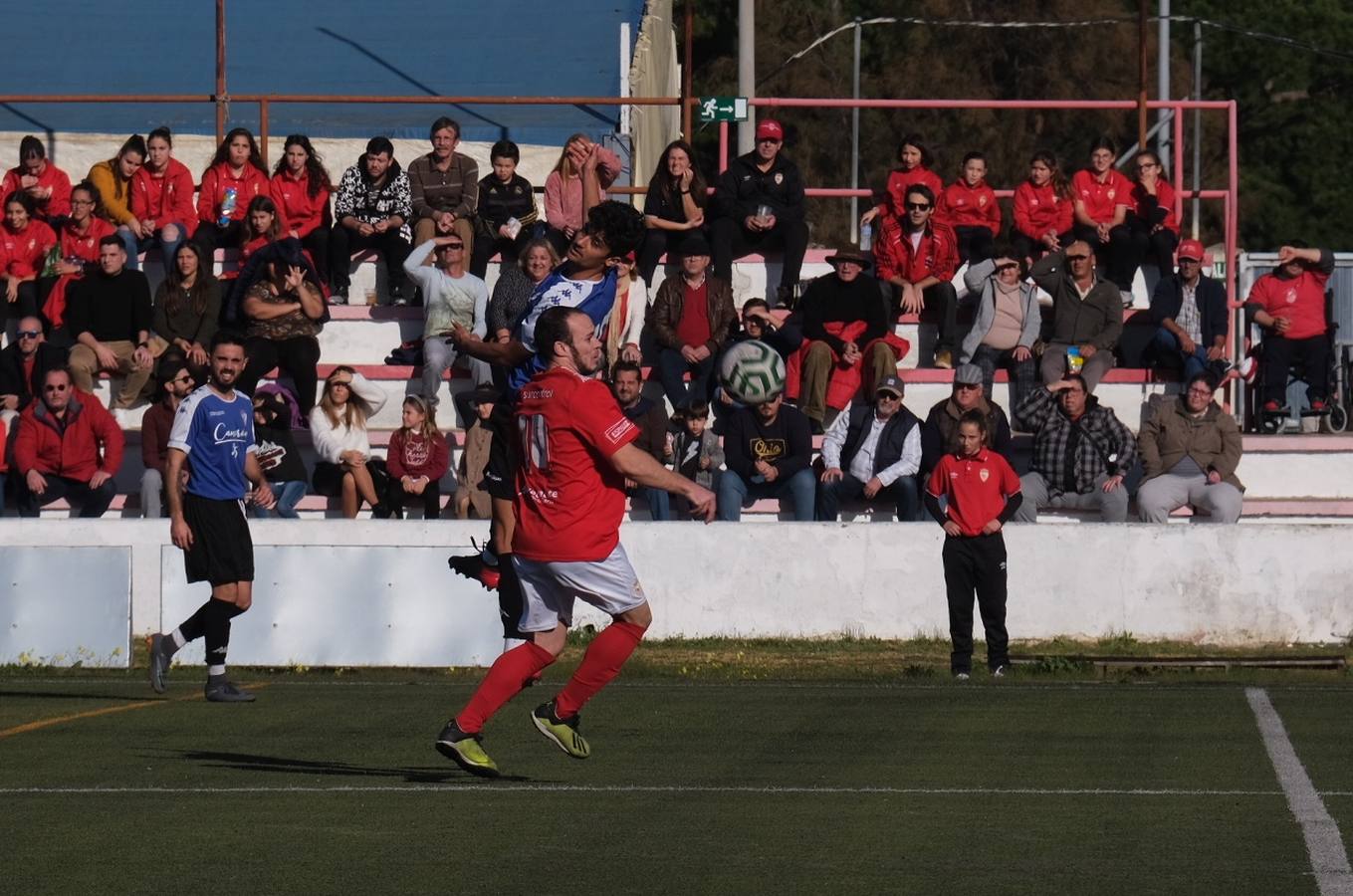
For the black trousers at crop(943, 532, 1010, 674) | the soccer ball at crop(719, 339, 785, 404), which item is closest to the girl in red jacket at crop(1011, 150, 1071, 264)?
the soccer ball at crop(719, 339, 785, 404)

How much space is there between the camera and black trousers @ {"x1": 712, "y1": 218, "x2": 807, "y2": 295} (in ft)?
67.6

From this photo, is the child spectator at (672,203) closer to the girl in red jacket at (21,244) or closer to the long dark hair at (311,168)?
the long dark hair at (311,168)

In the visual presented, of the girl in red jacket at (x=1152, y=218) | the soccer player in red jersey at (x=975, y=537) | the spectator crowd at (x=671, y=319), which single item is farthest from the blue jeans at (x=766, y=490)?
the girl in red jacket at (x=1152, y=218)

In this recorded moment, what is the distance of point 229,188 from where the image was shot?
21.5 metres

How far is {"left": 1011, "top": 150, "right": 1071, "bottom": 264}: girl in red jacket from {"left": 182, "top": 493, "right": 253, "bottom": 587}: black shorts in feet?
33.5

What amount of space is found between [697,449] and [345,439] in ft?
9.71

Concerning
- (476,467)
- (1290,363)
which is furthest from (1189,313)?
(476,467)

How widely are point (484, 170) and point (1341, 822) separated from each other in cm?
1954

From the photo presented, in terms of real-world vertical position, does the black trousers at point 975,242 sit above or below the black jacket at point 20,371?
above

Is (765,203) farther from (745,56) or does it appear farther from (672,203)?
(745,56)

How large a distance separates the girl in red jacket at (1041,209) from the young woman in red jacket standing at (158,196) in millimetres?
7651

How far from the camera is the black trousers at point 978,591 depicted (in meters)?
15.6

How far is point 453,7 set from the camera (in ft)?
98.8

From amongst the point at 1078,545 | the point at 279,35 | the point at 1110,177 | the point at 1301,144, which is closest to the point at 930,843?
the point at 1078,545
